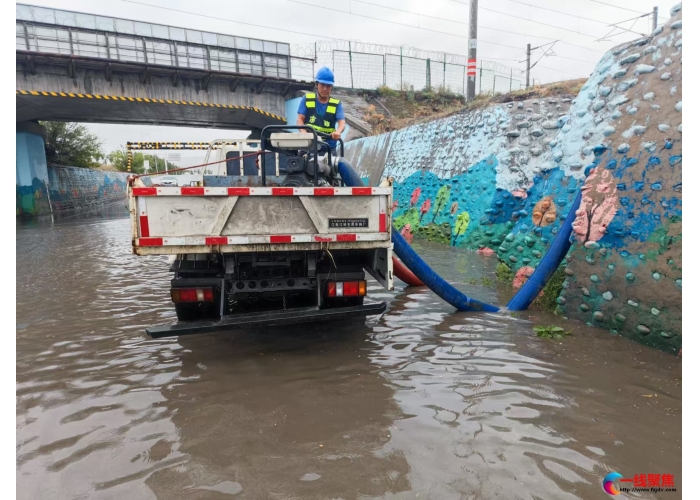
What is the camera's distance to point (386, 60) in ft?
79.3

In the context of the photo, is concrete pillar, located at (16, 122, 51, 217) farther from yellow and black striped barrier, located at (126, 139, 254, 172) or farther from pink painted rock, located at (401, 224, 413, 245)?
pink painted rock, located at (401, 224, 413, 245)

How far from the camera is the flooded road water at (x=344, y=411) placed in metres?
2.34

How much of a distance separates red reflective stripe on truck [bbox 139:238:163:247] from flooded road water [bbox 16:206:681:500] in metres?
1.11

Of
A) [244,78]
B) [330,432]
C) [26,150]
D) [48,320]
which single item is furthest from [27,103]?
[330,432]

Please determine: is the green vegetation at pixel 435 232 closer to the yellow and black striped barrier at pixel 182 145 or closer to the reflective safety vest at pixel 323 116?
the reflective safety vest at pixel 323 116

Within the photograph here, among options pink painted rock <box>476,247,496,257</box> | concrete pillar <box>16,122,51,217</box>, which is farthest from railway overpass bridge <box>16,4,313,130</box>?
pink painted rock <box>476,247,496,257</box>

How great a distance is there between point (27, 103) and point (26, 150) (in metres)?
5.82

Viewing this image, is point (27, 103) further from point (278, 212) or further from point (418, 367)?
point (418, 367)

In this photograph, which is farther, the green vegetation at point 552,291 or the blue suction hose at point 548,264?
the green vegetation at point 552,291

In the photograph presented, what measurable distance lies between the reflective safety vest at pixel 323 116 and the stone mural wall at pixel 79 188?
86.2 feet

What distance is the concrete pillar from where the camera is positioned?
2183 cm

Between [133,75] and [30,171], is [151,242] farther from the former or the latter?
[30,171]

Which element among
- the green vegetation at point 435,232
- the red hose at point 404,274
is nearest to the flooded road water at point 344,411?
the red hose at point 404,274

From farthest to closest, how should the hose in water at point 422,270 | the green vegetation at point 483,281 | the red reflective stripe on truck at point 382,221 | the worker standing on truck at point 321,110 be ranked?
the green vegetation at point 483,281, the worker standing on truck at point 321,110, the hose in water at point 422,270, the red reflective stripe on truck at point 382,221
